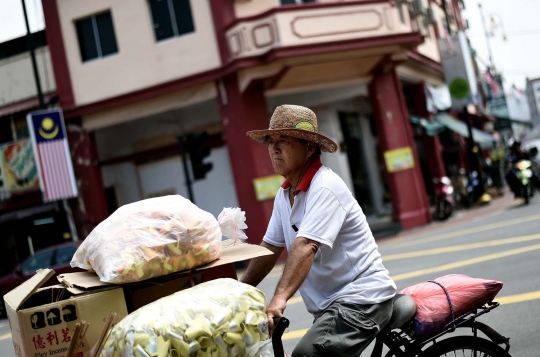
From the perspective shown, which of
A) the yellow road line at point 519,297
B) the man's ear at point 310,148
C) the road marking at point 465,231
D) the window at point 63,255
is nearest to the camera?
the man's ear at point 310,148

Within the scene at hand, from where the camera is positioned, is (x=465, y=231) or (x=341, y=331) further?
(x=465, y=231)

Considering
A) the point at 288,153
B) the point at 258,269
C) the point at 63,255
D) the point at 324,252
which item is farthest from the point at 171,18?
the point at 324,252

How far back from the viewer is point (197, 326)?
2.42 meters

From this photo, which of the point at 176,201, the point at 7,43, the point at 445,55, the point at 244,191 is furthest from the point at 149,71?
the point at 176,201

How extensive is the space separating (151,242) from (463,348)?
1.48 m

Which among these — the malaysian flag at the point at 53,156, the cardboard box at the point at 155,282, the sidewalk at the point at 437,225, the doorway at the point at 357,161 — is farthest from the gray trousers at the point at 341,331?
the doorway at the point at 357,161

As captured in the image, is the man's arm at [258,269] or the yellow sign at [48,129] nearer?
the man's arm at [258,269]

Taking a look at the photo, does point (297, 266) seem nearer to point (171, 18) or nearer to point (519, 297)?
point (519, 297)

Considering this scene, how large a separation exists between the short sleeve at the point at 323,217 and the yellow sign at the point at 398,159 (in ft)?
53.3

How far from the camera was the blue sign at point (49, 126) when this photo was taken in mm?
18234

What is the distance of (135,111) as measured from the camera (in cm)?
1830

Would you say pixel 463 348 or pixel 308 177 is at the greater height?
pixel 308 177

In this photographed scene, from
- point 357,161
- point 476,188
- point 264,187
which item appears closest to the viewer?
point 264,187

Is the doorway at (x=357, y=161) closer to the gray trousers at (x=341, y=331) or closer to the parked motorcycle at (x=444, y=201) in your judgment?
the parked motorcycle at (x=444, y=201)
